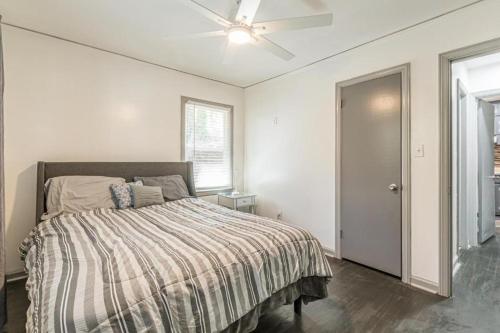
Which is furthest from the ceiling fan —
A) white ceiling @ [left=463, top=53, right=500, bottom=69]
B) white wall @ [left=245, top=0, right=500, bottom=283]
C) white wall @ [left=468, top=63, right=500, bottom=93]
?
white wall @ [left=468, top=63, right=500, bottom=93]

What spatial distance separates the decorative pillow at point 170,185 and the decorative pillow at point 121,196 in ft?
1.16

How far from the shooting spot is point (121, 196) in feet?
8.73

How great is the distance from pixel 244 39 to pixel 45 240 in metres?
2.12

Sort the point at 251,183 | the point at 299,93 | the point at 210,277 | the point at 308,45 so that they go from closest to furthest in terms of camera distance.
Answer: the point at 210,277
the point at 308,45
the point at 299,93
the point at 251,183

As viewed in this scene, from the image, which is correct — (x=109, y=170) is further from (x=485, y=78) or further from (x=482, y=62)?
(x=485, y=78)

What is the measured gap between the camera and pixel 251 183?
4.41 m

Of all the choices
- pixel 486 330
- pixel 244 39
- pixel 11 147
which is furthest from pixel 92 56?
pixel 486 330

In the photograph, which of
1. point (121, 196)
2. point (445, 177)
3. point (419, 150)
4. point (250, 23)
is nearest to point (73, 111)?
point (121, 196)

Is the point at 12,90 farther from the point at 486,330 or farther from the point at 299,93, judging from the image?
the point at 486,330

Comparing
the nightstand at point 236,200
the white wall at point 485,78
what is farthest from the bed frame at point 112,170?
the white wall at point 485,78

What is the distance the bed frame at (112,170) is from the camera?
245 centimetres

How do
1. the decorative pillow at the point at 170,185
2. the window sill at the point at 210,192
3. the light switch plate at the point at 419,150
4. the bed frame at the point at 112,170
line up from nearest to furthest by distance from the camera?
1. the light switch plate at the point at 419,150
2. the bed frame at the point at 112,170
3. the decorative pillow at the point at 170,185
4. the window sill at the point at 210,192

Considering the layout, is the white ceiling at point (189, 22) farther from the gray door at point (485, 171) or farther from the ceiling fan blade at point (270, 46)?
the gray door at point (485, 171)

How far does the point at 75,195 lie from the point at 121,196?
1.36ft
